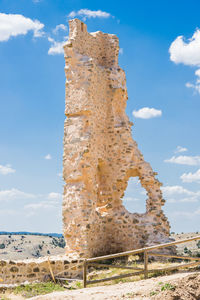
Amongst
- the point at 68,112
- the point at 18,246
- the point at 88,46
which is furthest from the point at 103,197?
the point at 18,246

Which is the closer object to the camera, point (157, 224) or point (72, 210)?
point (72, 210)

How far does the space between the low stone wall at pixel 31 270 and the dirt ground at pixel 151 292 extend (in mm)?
3477

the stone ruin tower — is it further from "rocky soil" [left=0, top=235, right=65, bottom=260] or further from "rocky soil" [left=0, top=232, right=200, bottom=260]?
"rocky soil" [left=0, top=235, right=65, bottom=260]

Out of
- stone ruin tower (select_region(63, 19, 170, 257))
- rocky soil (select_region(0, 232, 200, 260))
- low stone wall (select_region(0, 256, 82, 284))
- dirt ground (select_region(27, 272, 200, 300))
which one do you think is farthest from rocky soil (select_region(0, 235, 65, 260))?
dirt ground (select_region(27, 272, 200, 300))

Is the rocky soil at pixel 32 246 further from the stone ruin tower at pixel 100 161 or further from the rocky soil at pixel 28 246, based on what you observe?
the stone ruin tower at pixel 100 161

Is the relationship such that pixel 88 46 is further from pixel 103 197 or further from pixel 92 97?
pixel 103 197

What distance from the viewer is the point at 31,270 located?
38.0ft

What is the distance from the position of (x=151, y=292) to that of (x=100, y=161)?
8407 millimetres

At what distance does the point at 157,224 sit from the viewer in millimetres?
14664

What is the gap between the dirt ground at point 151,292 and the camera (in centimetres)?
704

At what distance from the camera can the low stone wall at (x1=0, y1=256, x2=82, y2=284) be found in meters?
11.5

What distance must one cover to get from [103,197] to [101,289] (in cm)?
696

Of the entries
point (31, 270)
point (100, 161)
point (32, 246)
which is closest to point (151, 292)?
point (31, 270)

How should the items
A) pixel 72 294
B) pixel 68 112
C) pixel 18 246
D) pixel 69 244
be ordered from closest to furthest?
pixel 72 294, pixel 69 244, pixel 68 112, pixel 18 246
